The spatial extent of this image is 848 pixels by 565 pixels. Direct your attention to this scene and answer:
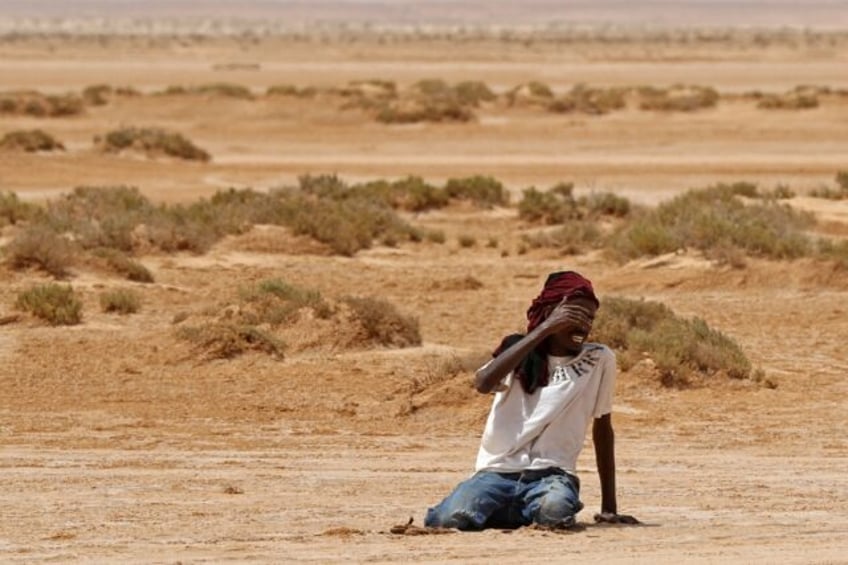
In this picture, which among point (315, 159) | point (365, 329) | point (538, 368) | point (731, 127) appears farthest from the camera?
point (731, 127)

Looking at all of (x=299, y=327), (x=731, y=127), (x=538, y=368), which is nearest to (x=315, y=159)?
(x=731, y=127)

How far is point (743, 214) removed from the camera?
79.2 ft

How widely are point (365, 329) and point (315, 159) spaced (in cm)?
2175

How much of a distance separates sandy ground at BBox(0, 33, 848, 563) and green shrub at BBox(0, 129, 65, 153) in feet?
12.8

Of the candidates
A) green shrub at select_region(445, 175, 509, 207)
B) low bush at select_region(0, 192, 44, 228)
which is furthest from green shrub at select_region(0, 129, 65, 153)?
low bush at select_region(0, 192, 44, 228)

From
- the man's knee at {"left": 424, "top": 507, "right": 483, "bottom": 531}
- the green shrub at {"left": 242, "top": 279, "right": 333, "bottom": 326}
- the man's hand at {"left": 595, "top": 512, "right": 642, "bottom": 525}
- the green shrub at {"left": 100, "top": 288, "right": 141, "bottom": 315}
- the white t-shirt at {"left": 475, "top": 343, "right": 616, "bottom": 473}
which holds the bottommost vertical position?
the green shrub at {"left": 100, "top": 288, "right": 141, "bottom": 315}

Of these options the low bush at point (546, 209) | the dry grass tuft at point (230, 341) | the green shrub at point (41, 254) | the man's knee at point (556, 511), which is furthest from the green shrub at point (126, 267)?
the man's knee at point (556, 511)

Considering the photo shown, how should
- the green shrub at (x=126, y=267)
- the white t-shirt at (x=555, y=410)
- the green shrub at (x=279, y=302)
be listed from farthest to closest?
the green shrub at (x=126, y=267), the green shrub at (x=279, y=302), the white t-shirt at (x=555, y=410)

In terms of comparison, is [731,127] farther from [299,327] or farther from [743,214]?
[299,327]

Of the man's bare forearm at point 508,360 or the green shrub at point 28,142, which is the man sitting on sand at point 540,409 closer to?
the man's bare forearm at point 508,360

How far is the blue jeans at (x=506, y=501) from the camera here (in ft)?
29.3

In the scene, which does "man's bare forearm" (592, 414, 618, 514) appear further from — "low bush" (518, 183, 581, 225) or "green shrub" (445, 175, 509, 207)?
"green shrub" (445, 175, 509, 207)

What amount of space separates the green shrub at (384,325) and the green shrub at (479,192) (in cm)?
1229

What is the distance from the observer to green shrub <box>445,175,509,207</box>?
1164 inches
